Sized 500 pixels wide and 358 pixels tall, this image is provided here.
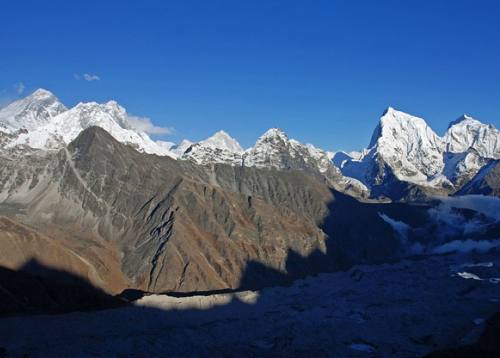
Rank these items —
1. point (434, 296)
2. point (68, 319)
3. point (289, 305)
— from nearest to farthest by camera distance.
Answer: point (68, 319)
point (289, 305)
point (434, 296)

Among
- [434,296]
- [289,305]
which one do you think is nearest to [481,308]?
[434,296]

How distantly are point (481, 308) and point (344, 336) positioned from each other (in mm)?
48218

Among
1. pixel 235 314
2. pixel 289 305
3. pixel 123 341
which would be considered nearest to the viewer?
pixel 123 341

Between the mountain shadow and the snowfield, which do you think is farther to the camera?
the mountain shadow

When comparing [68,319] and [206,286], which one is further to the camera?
[206,286]

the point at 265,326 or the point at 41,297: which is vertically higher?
the point at 41,297

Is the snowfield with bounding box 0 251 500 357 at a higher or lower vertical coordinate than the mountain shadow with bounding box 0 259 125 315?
lower

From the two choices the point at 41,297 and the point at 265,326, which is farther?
the point at 265,326

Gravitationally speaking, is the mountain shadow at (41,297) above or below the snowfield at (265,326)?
above

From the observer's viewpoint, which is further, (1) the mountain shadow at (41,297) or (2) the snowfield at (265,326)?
(1) the mountain shadow at (41,297)

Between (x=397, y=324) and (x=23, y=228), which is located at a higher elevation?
(x=23, y=228)

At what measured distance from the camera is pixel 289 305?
165500 mm

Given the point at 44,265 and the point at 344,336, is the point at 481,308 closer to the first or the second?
the point at 344,336

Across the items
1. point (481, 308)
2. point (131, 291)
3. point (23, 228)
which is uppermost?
point (23, 228)
